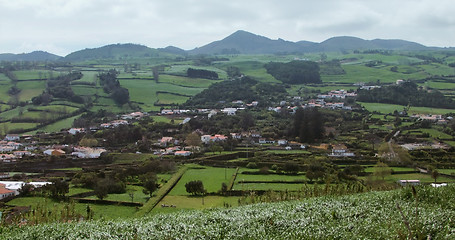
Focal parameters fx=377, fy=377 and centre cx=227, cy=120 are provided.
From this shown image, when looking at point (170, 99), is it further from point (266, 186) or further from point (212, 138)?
point (266, 186)

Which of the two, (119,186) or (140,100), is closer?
(119,186)

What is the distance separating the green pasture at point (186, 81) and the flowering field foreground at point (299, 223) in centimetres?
9473

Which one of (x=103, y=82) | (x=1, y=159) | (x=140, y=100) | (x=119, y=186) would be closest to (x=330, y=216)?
(x=119, y=186)

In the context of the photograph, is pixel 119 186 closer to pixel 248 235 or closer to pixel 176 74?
pixel 248 235

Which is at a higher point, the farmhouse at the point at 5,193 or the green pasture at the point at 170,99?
the green pasture at the point at 170,99

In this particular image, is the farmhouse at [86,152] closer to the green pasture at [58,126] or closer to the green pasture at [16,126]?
the green pasture at [58,126]

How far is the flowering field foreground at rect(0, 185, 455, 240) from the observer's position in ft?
40.1

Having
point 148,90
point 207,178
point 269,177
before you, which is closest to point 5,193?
point 207,178

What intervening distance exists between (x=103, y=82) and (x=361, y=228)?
3761 inches

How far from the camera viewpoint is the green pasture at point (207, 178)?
3073cm

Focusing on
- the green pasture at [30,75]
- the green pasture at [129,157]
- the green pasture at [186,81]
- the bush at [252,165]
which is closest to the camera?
the bush at [252,165]

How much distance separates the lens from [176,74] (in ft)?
403

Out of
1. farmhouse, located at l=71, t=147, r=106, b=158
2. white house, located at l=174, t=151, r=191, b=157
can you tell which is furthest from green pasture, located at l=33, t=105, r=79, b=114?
white house, located at l=174, t=151, r=191, b=157

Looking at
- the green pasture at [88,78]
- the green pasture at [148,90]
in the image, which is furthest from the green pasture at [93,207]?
the green pasture at [88,78]
